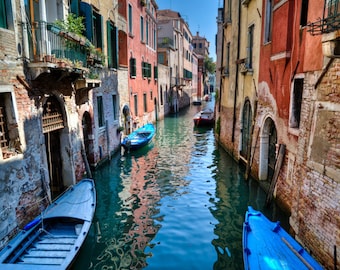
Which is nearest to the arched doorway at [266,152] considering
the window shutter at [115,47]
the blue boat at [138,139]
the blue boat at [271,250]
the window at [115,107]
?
the blue boat at [271,250]

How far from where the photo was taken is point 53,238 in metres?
5.00

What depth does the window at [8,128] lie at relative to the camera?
200 inches

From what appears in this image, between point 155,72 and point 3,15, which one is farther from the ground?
point 3,15

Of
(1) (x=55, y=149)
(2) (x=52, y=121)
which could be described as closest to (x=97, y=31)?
(2) (x=52, y=121)

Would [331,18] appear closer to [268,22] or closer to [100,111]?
[268,22]

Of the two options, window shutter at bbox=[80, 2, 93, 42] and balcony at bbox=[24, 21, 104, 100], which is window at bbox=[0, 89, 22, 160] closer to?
balcony at bbox=[24, 21, 104, 100]

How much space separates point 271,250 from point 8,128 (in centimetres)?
501

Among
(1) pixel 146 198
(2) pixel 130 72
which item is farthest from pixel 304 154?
(2) pixel 130 72

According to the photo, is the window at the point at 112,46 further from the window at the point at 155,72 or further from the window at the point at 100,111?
the window at the point at 155,72

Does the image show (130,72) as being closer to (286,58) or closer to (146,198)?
(146,198)

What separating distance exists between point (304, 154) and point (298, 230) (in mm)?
1356

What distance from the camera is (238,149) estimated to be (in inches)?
424

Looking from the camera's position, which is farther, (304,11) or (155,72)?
(155,72)

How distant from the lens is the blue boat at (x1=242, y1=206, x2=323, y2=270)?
12.9ft
